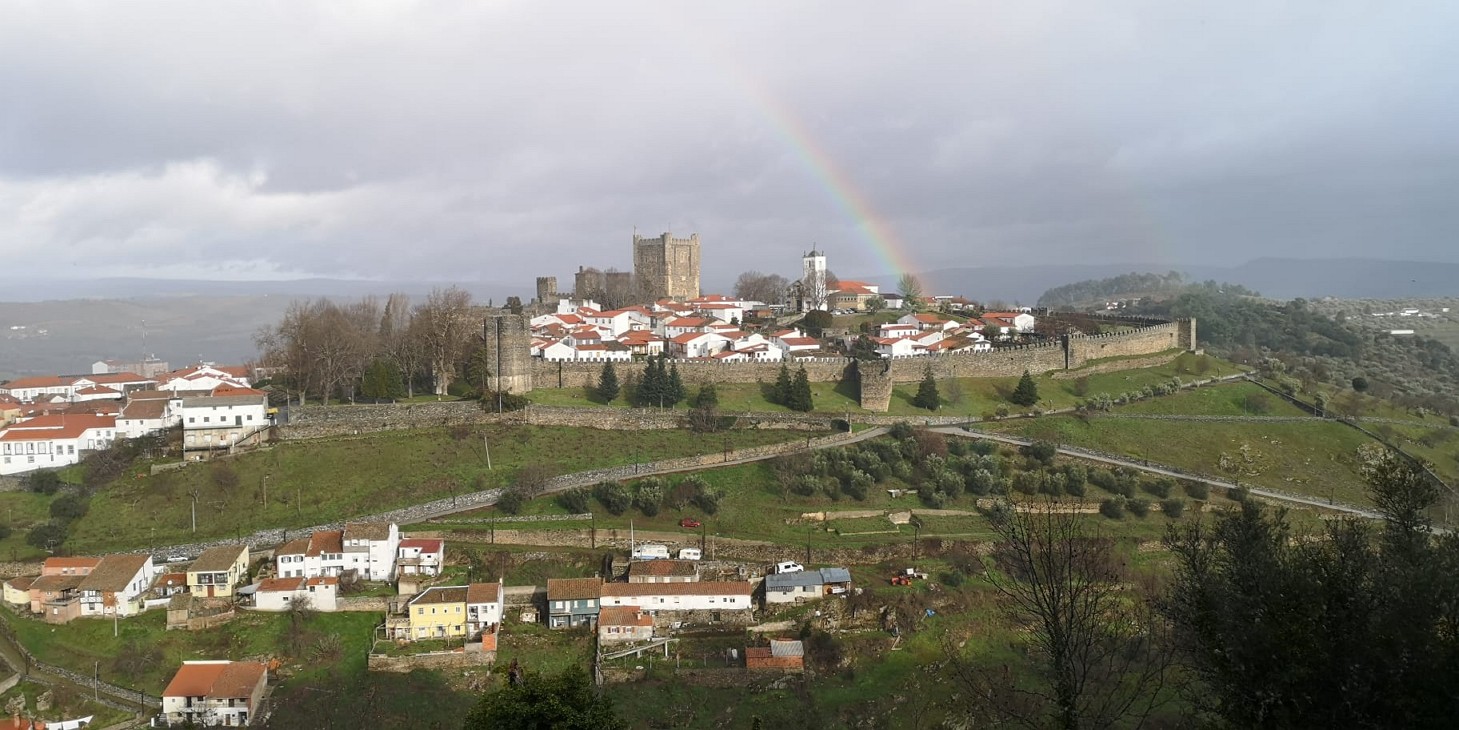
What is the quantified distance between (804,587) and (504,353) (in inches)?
770

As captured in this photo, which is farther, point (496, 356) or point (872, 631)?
point (496, 356)

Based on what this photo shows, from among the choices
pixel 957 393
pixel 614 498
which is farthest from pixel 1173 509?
pixel 614 498

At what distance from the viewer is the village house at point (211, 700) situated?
21078 mm

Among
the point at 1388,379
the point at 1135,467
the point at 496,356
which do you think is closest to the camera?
the point at 1135,467

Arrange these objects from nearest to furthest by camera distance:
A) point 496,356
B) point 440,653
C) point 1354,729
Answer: point 1354,729
point 440,653
point 496,356

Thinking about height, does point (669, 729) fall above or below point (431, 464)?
below

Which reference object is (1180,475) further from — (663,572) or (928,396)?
(663,572)

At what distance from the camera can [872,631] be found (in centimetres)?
2541

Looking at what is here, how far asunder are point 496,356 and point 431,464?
25.6ft

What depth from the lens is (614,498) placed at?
101ft

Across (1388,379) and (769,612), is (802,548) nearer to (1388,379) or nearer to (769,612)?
(769,612)

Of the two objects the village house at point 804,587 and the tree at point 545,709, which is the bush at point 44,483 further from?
the village house at point 804,587

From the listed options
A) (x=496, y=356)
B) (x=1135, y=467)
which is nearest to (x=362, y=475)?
(x=496, y=356)

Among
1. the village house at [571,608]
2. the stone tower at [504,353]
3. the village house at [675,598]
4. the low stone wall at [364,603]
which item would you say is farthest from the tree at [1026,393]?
the low stone wall at [364,603]
